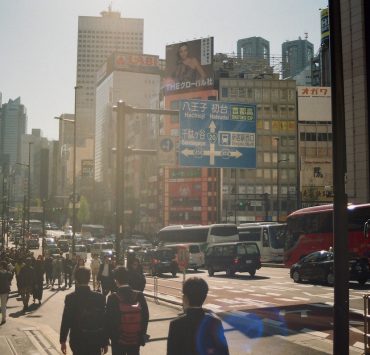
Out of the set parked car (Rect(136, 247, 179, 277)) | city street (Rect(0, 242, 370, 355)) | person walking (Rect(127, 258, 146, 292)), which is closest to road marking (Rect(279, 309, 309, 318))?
city street (Rect(0, 242, 370, 355))

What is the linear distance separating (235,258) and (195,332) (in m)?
29.2

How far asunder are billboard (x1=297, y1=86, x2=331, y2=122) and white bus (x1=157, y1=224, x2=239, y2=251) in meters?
25.3

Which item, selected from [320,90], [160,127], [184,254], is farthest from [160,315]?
[160,127]

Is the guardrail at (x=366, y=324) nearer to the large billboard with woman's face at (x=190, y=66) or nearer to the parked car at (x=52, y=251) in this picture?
the parked car at (x=52, y=251)

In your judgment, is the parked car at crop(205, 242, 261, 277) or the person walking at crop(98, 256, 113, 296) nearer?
the person walking at crop(98, 256, 113, 296)

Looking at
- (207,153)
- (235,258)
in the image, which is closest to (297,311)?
(207,153)

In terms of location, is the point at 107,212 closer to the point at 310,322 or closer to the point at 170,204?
the point at 170,204

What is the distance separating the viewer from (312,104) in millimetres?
68500

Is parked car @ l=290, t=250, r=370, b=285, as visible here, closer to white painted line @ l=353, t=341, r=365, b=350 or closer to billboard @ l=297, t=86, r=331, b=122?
white painted line @ l=353, t=341, r=365, b=350

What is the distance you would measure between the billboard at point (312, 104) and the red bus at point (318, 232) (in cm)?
3523

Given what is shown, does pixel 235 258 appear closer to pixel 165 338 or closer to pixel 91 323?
pixel 165 338

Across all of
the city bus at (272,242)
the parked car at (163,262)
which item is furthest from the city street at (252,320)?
the city bus at (272,242)

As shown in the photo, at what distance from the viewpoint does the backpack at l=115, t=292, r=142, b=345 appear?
688 centimetres

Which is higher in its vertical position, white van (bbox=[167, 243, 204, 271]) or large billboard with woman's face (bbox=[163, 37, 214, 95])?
large billboard with woman's face (bbox=[163, 37, 214, 95])
